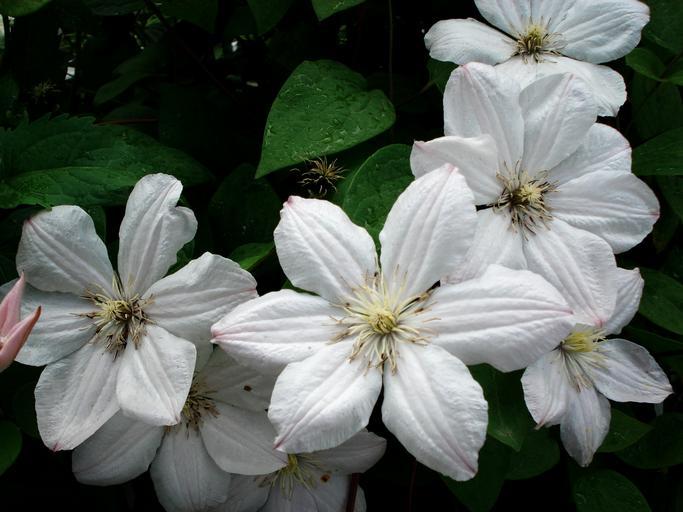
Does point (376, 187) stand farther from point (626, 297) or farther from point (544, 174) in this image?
point (626, 297)

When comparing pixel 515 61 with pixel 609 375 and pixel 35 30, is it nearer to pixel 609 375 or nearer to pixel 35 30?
pixel 609 375

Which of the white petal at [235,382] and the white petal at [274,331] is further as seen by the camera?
the white petal at [235,382]

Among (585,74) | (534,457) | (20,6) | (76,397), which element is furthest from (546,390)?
(20,6)

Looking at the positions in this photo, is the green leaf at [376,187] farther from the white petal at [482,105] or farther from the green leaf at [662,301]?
the green leaf at [662,301]

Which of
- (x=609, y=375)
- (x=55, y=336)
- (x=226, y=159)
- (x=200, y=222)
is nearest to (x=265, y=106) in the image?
(x=226, y=159)

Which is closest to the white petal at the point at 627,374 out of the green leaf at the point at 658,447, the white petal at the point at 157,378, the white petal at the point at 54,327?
the green leaf at the point at 658,447

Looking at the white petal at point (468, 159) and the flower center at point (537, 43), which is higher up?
the flower center at point (537, 43)
